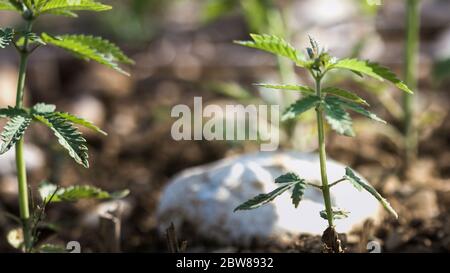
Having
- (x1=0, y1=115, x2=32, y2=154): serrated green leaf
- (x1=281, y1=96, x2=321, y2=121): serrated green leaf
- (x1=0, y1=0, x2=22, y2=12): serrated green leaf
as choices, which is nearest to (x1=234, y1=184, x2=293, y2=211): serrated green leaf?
(x1=281, y1=96, x2=321, y2=121): serrated green leaf

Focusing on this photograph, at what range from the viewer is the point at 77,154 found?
5.35 ft

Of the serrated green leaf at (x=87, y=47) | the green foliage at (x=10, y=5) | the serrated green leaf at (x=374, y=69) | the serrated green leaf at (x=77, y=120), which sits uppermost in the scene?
the green foliage at (x=10, y=5)

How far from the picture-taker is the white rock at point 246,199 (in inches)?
89.4

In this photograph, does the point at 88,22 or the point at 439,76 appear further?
the point at 88,22

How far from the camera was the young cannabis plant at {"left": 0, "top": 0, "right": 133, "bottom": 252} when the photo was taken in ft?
5.36

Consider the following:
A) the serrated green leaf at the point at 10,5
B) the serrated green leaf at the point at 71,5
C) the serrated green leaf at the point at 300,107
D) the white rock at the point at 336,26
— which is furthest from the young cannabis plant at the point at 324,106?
the white rock at the point at 336,26

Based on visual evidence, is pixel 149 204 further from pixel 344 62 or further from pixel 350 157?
pixel 344 62

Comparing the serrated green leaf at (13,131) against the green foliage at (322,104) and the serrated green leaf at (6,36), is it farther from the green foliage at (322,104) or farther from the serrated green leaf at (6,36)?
the green foliage at (322,104)

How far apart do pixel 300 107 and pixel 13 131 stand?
704 mm

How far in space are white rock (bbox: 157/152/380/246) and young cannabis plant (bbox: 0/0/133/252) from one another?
0.45m

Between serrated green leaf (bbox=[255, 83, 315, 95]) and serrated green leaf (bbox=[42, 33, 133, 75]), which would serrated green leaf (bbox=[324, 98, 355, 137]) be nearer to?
serrated green leaf (bbox=[255, 83, 315, 95])

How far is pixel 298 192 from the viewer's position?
5.40 ft

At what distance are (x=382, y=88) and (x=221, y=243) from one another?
3.28 ft
